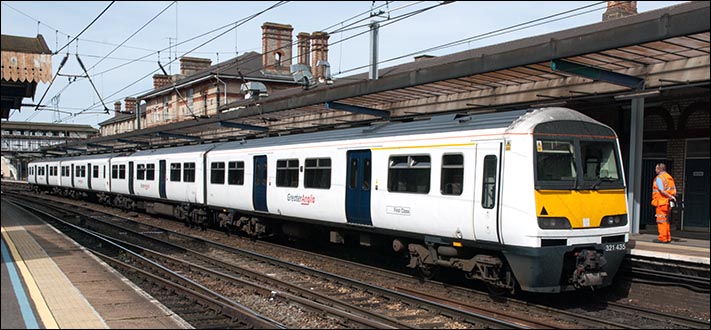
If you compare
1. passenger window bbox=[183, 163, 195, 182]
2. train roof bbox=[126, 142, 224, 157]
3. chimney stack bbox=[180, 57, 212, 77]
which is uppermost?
chimney stack bbox=[180, 57, 212, 77]

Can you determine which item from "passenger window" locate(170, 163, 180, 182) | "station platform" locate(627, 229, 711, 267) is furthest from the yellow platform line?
"passenger window" locate(170, 163, 180, 182)

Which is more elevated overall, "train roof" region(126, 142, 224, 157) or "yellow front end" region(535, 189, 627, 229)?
"train roof" region(126, 142, 224, 157)

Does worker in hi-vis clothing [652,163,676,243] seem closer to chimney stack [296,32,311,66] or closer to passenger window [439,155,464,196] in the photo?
passenger window [439,155,464,196]

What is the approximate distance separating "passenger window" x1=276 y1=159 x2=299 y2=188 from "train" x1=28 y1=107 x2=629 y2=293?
25 mm

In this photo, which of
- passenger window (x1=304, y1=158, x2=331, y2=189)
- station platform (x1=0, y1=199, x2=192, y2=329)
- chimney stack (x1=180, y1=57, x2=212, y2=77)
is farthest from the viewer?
chimney stack (x1=180, y1=57, x2=212, y2=77)

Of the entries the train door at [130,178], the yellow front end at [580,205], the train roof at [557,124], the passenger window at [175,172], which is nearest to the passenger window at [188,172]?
the passenger window at [175,172]

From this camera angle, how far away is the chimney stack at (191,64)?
50172mm

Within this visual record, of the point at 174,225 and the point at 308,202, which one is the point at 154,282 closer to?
the point at 308,202

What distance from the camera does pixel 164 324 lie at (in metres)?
7.49

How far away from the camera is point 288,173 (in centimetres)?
1458

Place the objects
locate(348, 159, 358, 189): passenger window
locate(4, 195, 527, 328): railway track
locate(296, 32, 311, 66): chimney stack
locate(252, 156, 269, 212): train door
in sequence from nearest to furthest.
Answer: locate(4, 195, 527, 328): railway track, locate(348, 159, 358, 189): passenger window, locate(252, 156, 269, 212): train door, locate(296, 32, 311, 66): chimney stack

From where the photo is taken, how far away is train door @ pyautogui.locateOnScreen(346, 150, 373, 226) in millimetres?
11773

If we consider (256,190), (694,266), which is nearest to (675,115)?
(694,266)

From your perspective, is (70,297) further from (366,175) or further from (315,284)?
(366,175)
